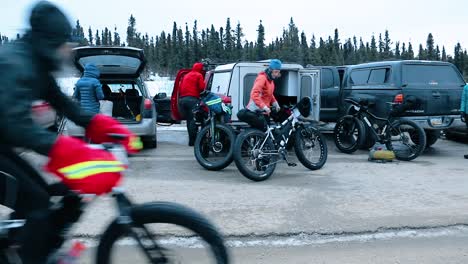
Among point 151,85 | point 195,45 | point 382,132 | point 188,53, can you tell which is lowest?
point 382,132

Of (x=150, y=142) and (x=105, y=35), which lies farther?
(x=105, y=35)

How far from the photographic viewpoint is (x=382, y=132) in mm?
9398

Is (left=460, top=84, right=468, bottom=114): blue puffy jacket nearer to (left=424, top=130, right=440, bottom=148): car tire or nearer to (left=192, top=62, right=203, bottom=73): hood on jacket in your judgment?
(left=424, top=130, right=440, bottom=148): car tire

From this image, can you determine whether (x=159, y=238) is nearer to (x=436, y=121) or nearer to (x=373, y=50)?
(x=436, y=121)

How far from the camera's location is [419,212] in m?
5.64

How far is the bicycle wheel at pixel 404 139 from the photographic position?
906 centimetres

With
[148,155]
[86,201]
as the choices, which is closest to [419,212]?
[86,201]

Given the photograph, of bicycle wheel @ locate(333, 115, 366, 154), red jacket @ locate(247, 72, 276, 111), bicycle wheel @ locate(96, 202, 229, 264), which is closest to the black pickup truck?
bicycle wheel @ locate(333, 115, 366, 154)

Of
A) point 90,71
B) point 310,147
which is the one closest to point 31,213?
point 310,147

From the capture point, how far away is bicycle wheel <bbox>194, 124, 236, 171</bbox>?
7.97 m

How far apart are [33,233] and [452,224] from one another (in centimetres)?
442

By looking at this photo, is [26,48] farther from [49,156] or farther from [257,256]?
[257,256]

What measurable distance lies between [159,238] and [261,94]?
18.0ft

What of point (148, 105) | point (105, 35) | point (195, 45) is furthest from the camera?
point (105, 35)
